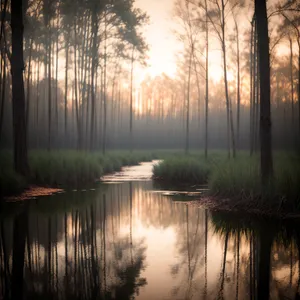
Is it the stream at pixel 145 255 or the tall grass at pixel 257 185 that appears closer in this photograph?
the stream at pixel 145 255

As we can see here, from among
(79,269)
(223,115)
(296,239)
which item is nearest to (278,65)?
(223,115)

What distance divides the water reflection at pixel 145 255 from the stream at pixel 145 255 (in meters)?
0.01

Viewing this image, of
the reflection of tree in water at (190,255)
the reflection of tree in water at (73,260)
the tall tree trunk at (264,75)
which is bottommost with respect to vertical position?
the reflection of tree in water at (190,255)

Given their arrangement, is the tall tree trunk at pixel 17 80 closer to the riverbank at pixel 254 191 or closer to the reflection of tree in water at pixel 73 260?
the reflection of tree in water at pixel 73 260

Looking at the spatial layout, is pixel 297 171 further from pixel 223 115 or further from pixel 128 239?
pixel 223 115

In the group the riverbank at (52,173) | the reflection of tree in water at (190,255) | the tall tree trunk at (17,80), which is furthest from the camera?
the tall tree trunk at (17,80)

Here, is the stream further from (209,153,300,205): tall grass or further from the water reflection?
(209,153,300,205): tall grass

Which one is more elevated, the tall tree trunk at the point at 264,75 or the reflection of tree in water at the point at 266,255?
the tall tree trunk at the point at 264,75

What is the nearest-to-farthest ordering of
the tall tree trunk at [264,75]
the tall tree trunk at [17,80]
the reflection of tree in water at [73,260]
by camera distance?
1. the reflection of tree in water at [73,260]
2. the tall tree trunk at [264,75]
3. the tall tree trunk at [17,80]

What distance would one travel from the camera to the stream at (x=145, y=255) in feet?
13.5

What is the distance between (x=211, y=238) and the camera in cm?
674

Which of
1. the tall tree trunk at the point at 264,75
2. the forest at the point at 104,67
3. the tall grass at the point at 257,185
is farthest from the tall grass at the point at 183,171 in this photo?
the tall tree trunk at the point at 264,75

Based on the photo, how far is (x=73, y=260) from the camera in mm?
5230

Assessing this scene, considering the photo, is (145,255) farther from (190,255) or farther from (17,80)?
(17,80)
